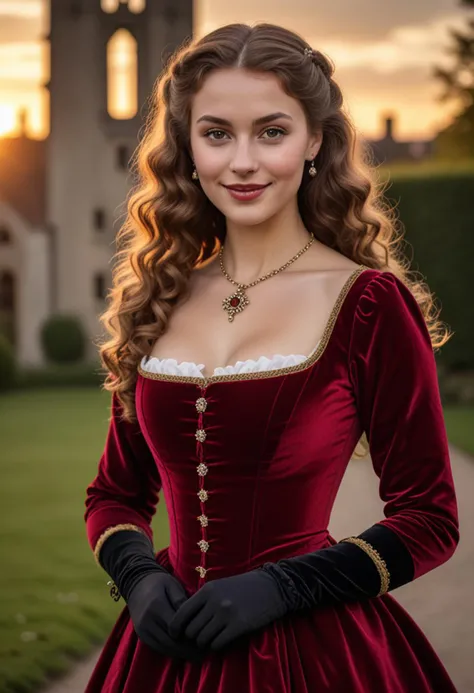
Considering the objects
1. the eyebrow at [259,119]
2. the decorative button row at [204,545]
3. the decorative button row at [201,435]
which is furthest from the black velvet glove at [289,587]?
the eyebrow at [259,119]

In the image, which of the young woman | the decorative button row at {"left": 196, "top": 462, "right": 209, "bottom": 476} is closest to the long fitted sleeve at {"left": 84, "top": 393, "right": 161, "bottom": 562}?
the young woman

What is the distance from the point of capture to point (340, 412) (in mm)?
1980

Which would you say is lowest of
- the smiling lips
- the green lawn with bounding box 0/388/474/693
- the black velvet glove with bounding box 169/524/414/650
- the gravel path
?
the green lawn with bounding box 0/388/474/693

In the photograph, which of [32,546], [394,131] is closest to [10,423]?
[32,546]

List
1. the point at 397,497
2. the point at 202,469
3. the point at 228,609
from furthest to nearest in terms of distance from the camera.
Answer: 1. the point at 202,469
2. the point at 397,497
3. the point at 228,609

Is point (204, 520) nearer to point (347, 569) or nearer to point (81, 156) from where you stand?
point (347, 569)

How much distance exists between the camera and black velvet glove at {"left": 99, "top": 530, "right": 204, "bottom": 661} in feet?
6.25

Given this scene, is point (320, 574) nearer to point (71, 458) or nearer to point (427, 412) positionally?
point (427, 412)

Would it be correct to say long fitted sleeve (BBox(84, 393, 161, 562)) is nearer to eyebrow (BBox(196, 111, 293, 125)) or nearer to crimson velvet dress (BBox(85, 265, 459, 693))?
→ crimson velvet dress (BBox(85, 265, 459, 693))

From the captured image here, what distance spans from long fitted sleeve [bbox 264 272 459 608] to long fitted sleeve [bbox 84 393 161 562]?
49 centimetres

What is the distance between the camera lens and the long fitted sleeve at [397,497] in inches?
74.7

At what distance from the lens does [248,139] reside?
2.01 metres

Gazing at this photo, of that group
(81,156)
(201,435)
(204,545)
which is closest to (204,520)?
(204,545)

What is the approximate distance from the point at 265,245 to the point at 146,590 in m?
0.73
